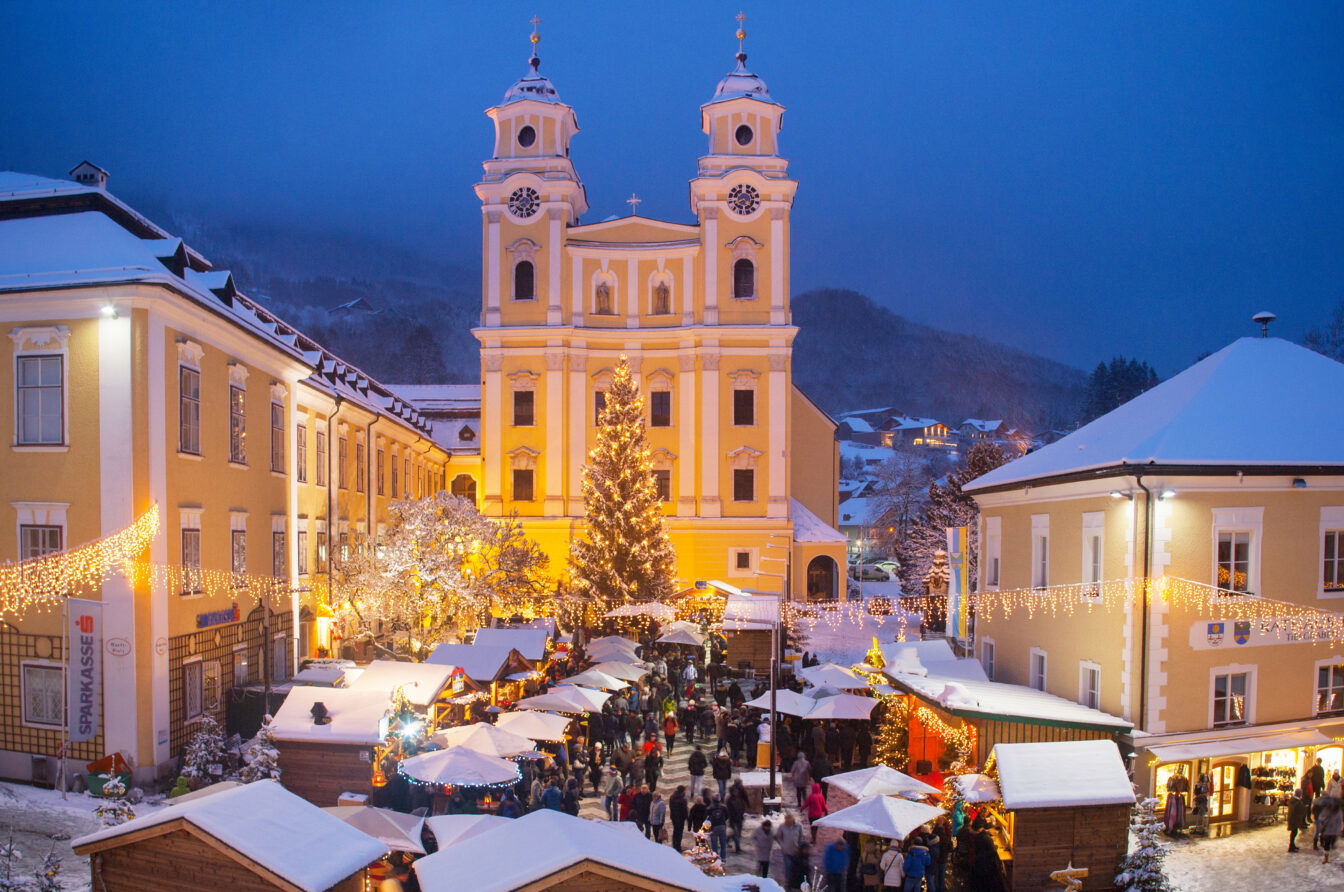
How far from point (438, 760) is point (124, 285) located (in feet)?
34.3

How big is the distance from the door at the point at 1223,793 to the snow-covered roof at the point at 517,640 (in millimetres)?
15619

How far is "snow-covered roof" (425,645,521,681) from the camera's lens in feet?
78.7

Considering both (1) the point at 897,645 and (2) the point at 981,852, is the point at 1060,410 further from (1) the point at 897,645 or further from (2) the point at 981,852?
(2) the point at 981,852

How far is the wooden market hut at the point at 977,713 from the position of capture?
19.3 m

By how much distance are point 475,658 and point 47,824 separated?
10.1m

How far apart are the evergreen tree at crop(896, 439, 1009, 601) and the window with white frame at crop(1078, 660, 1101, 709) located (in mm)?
24944

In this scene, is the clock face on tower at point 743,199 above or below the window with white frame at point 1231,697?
above

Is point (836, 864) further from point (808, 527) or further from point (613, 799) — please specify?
point (808, 527)

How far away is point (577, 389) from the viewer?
1892 inches

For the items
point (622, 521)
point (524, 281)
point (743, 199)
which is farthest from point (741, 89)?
point (622, 521)

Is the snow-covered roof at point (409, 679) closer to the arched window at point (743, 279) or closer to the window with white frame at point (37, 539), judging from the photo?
the window with white frame at point (37, 539)

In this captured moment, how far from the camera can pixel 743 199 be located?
47.6 meters

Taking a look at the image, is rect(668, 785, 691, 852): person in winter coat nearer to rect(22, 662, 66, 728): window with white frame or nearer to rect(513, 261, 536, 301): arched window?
rect(22, 662, 66, 728): window with white frame

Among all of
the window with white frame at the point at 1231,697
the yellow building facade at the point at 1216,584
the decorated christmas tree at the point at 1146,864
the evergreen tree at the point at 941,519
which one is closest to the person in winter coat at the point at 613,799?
the decorated christmas tree at the point at 1146,864
